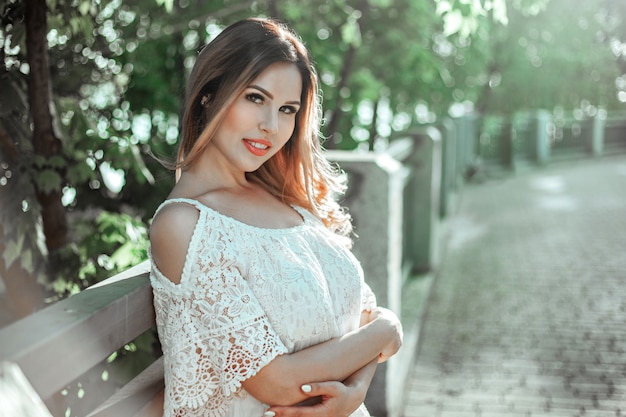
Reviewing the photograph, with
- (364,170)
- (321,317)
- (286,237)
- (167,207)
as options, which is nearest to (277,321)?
(321,317)

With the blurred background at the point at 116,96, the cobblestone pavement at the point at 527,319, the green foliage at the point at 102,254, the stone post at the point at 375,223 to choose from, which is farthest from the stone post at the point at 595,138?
the green foliage at the point at 102,254

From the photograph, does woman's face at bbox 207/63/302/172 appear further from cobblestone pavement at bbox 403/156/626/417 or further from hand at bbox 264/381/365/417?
cobblestone pavement at bbox 403/156/626/417

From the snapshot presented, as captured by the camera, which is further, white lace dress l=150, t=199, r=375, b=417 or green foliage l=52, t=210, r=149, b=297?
green foliage l=52, t=210, r=149, b=297

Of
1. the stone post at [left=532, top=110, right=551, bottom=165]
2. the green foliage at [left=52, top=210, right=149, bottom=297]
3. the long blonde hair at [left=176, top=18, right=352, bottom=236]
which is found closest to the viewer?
the long blonde hair at [left=176, top=18, right=352, bottom=236]

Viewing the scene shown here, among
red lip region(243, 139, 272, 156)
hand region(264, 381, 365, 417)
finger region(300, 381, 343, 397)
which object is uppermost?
red lip region(243, 139, 272, 156)

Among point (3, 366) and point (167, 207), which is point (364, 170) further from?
point (3, 366)

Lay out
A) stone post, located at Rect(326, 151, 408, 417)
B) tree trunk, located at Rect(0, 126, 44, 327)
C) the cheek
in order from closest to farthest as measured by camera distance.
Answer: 1. the cheek
2. tree trunk, located at Rect(0, 126, 44, 327)
3. stone post, located at Rect(326, 151, 408, 417)

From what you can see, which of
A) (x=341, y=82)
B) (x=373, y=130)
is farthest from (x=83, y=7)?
(x=373, y=130)

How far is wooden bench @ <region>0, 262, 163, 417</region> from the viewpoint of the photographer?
1215mm

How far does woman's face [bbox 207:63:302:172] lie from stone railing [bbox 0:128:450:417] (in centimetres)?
44

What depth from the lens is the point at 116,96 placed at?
227 inches

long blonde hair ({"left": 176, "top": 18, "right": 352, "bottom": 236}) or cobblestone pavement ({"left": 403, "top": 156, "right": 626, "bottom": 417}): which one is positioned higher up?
long blonde hair ({"left": 176, "top": 18, "right": 352, "bottom": 236})

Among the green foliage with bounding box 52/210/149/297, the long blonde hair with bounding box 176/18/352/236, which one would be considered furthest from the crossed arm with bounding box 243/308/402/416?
the green foliage with bounding box 52/210/149/297

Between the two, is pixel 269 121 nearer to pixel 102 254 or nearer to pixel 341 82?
pixel 102 254
